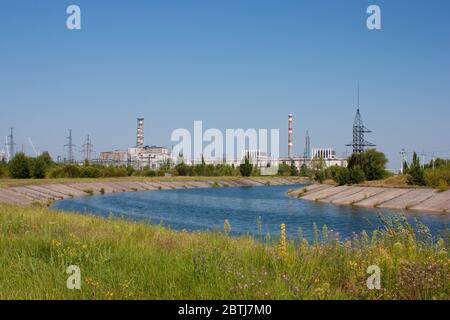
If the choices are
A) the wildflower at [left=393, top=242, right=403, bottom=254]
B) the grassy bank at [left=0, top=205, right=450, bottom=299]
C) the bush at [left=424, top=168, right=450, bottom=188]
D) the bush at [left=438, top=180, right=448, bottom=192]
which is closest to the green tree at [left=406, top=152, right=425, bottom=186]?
the bush at [left=424, top=168, right=450, bottom=188]

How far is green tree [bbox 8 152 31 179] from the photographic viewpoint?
244ft

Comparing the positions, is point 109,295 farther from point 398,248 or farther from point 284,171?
point 284,171

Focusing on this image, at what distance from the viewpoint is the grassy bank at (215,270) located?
6172mm

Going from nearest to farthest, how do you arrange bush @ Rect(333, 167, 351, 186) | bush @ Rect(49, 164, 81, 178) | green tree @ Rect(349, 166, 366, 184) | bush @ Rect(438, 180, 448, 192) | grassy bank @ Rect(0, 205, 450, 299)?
grassy bank @ Rect(0, 205, 450, 299) → bush @ Rect(438, 180, 448, 192) → green tree @ Rect(349, 166, 366, 184) → bush @ Rect(333, 167, 351, 186) → bush @ Rect(49, 164, 81, 178)

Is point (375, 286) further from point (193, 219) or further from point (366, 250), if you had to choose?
point (193, 219)

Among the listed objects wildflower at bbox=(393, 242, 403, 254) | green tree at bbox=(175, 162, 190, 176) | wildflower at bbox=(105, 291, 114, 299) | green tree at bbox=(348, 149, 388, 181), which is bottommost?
green tree at bbox=(175, 162, 190, 176)

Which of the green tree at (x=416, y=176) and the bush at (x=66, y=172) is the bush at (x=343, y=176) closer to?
the green tree at (x=416, y=176)

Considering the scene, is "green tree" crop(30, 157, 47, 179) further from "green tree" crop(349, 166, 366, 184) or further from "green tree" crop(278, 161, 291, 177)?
"green tree" crop(278, 161, 291, 177)

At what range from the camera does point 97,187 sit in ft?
235

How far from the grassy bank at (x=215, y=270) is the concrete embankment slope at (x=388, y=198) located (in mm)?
31071

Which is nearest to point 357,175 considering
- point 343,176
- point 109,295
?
point 343,176

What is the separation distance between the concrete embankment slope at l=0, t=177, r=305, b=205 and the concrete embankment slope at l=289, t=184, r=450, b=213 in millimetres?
28347

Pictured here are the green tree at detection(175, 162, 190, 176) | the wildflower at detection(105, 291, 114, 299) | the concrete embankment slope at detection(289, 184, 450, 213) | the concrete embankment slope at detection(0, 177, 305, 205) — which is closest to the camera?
the wildflower at detection(105, 291, 114, 299)

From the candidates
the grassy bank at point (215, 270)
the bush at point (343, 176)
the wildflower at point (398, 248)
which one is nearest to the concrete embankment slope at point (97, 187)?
the grassy bank at point (215, 270)
